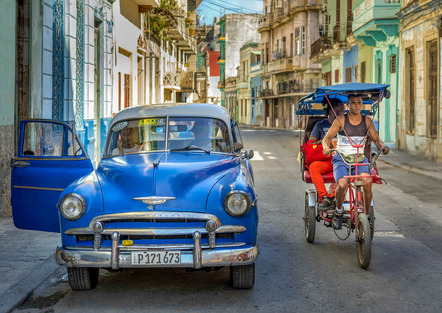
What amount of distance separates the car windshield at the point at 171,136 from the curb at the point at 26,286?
127cm

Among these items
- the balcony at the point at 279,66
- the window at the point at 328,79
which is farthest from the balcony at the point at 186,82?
the window at the point at 328,79

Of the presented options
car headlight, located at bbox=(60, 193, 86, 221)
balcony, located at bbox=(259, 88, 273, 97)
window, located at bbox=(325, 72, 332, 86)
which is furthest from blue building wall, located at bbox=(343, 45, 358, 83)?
car headlight, located at bbox=(60, 193, 86, 221)

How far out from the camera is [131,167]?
6.07 m

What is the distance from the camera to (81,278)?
5832mm

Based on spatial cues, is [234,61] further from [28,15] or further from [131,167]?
[131,167]

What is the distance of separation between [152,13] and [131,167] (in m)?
24.5

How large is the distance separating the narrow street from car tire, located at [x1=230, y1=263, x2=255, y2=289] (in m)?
0.05

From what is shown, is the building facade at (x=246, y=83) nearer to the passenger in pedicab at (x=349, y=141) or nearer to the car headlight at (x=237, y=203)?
the passenger in pedicab at (x=349, y=141)

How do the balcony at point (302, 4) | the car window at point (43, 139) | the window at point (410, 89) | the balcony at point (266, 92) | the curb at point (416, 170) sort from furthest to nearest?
the balcony at point (266, 92) < the balcony at point (302, 4) < the window at point (410, 89) < the curb at point (416, 170) < the car window at point (43, 139)

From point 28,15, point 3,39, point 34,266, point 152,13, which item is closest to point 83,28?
point 28,15

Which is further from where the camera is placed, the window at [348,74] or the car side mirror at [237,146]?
the window at [348,74]

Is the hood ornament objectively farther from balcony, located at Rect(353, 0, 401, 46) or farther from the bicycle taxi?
balcony, located at Rect(353, 0, 401, 46)

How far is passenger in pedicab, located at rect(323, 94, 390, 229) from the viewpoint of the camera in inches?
280

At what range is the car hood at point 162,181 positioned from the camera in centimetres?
559
